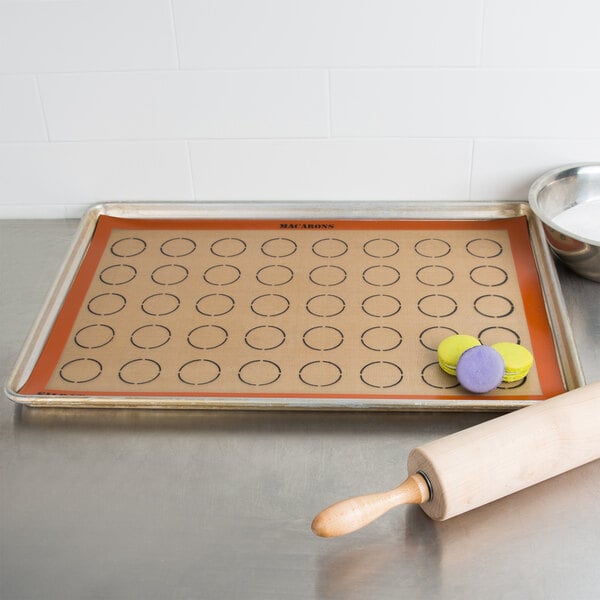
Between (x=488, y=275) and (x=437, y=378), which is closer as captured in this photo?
(x=437, y=378)

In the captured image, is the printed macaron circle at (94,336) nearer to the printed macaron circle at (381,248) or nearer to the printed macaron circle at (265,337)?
the printed macaron circle at (265,337)

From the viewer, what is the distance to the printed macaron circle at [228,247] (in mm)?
1261

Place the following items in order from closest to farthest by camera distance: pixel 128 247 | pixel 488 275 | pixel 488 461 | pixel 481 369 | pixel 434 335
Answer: pixel 488 461 < pixel 481 369 < pixel 434 335 < pixel 488 275 < pixel 128 247

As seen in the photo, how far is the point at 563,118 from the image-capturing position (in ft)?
4.03

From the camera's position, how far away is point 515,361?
994 millimetres

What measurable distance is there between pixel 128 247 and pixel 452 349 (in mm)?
532

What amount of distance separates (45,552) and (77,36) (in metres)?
0.73

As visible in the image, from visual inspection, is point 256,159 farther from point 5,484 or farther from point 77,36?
point 5,484

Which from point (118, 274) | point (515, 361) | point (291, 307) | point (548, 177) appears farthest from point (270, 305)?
point (548, 177)

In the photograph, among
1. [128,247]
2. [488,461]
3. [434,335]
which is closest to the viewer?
[488,461]

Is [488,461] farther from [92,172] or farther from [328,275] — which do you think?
[92,172]

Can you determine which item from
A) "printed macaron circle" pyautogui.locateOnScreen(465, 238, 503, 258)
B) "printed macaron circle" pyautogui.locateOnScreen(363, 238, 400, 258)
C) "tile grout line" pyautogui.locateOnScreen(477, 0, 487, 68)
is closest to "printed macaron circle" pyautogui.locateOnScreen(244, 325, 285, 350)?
"printed macaron circle" pyautogui.locateOnScreen(363, 238, 400, 258)

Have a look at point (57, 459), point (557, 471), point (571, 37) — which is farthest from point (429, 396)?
point (571, 37)

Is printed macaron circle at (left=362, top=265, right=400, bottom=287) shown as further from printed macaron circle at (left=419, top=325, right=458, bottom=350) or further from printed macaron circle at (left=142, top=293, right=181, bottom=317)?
printed macaron circle at (left=142, top=293, right=181, bottom=317)
